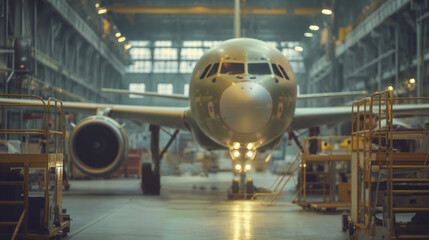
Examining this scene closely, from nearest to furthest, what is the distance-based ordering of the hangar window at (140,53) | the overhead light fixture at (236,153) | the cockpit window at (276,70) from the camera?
the cockpit window at (276,70) → the overhead light fixture at (236,153) → the hangar window at (140,53)

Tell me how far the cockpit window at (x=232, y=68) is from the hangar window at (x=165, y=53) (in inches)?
1427

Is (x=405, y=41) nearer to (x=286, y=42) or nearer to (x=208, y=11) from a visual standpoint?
(x=208, y=11)

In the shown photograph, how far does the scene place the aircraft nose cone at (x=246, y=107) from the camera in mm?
10305

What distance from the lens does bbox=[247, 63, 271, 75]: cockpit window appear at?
11164 millimetres

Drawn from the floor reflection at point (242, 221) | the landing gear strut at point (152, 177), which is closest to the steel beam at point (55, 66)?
the landing gear strut at point (152, 177)

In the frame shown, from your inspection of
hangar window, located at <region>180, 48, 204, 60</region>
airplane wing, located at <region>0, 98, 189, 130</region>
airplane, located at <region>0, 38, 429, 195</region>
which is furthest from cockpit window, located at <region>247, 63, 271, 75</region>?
hangar window, located at <region>180, 48, 204, 60</region>

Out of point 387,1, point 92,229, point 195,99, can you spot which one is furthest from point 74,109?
point 387,1

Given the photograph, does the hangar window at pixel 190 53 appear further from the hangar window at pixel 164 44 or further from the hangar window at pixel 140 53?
the hangar window at pixel 140 53

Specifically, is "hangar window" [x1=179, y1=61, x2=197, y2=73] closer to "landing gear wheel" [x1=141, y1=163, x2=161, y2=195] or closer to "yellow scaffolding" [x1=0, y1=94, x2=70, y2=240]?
"landing gear wheel" [x1=141, y1=163, x2=161, y2=195]

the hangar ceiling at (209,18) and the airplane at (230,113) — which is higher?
the hangar ceiling at (209,18)

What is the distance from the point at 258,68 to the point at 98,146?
4884 mm

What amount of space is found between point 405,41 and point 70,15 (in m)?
15.5

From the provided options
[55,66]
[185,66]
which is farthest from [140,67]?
[55,66]

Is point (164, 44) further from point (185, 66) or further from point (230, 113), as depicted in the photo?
point (230, 113)
